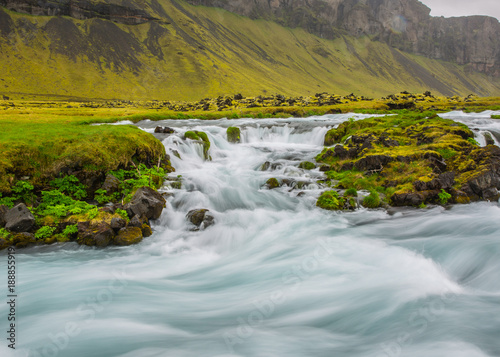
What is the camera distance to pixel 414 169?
16844 mm

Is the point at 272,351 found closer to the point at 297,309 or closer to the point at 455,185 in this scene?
the point at 297,309

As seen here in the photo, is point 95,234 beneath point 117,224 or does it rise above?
beneath

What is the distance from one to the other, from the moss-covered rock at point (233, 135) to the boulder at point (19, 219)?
71.0ft

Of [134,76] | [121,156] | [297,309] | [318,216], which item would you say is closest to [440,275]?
[297,309]

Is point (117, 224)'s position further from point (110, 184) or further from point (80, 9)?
point (80, 9)

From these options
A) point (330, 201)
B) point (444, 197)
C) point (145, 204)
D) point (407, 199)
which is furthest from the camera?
point (330, 201)

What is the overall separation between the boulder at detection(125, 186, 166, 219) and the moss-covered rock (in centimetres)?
1830

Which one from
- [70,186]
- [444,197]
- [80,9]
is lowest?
[70,186]

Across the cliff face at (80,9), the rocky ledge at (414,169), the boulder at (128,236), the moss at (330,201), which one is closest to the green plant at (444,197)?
the rocky ledge at (414,169)

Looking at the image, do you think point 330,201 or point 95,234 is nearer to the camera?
point 95,234

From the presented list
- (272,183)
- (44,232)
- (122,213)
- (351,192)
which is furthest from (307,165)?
(44,232)

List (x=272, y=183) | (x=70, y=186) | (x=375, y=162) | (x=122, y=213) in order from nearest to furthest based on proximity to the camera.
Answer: (x=122, y=213)
(x=70, y=186)
(x=375, y=162)
(x=272, y=183)

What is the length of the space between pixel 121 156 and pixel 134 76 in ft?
537

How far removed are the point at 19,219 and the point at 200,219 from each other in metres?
6.73
